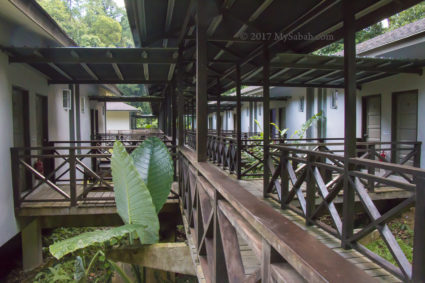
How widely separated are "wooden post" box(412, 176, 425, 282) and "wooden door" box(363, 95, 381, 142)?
7.12 m

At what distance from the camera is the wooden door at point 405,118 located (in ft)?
24.5

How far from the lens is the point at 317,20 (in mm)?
4117

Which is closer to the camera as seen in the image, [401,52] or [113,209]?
[113,209]

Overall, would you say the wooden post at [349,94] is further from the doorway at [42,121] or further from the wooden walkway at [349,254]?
the doorway at [42,121]

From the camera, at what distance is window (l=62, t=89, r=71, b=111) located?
8938 millimetres

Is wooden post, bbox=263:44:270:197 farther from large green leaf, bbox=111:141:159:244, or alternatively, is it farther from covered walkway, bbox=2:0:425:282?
large green leaf, bbox=111:141:159:244

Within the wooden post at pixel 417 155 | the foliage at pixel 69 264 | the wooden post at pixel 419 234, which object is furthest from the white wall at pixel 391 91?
the foliage at pixel 69 264

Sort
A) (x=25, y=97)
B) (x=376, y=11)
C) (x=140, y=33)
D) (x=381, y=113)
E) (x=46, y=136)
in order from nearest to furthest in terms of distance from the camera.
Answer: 1. (x=376, y=11)
2. (x=140, y=33)
3. (x=25, y=97)
4. (x=46, y=136)
5. (x=381, y=113)

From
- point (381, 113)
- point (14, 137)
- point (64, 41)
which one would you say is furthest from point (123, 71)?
point (381, 113)

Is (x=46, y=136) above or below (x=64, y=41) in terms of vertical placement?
below

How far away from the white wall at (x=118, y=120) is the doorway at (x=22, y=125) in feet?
63.4

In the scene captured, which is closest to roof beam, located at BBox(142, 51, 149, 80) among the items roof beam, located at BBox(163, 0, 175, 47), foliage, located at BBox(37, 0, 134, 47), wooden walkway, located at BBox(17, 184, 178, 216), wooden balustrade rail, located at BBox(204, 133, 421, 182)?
roof beam, located at BBox(163, 0, 175, 47)

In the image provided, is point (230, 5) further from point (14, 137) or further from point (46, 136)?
point (46, 136)

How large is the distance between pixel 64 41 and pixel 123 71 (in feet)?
5.64
